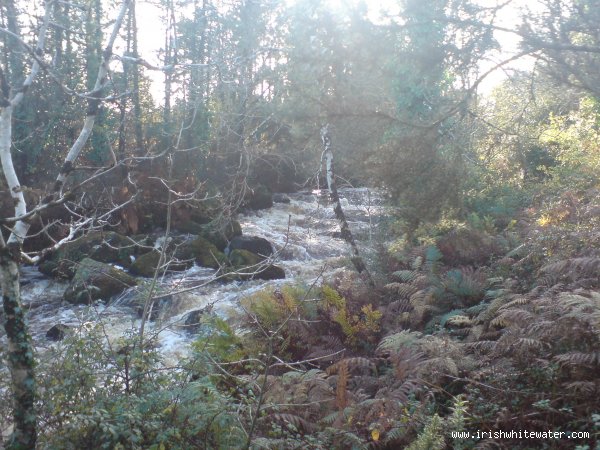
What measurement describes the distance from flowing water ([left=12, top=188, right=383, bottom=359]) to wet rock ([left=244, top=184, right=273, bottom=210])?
2109mm

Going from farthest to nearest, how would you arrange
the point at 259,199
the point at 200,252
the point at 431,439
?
the point at 259,199 < the point at 200,252 < the point at 431,439

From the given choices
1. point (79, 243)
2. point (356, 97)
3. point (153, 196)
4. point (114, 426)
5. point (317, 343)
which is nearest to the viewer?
point (114, 426)

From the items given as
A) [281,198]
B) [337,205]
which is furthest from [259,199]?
[337,205]

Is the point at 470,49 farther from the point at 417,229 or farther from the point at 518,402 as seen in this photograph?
the point at 417,229

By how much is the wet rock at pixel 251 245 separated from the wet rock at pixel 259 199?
5138 millimetres

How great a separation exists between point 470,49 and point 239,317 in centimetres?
588

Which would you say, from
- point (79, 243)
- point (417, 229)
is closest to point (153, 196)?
point (79, 243)

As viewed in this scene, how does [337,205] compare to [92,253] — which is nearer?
[337,205]

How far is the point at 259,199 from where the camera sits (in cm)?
2180

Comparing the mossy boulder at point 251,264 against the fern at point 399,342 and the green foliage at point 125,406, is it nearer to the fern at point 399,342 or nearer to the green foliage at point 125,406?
the fern at point 399,342

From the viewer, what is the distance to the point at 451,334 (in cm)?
720

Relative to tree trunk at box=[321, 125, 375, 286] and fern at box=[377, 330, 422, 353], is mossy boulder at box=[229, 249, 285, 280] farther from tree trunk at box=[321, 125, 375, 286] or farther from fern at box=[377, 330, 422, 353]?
fern at box=[377, 330, 422, 353]

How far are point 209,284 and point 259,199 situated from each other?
8.48 meters

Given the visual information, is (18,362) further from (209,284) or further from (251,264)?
(251,264)
